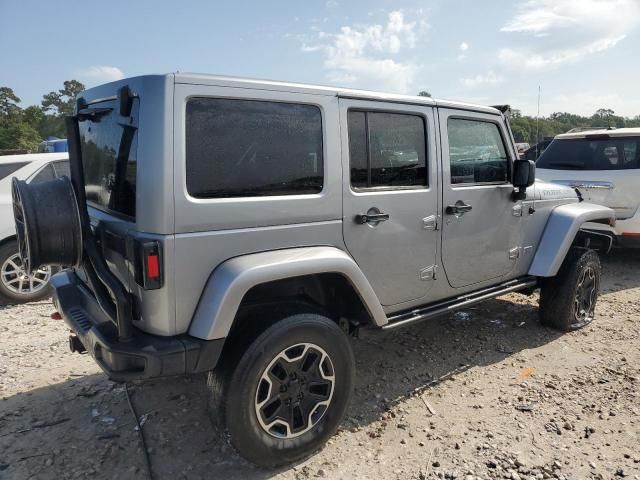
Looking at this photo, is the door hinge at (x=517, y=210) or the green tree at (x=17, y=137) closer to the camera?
the door hinge at (x=517, y=210)

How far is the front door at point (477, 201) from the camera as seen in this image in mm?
3396

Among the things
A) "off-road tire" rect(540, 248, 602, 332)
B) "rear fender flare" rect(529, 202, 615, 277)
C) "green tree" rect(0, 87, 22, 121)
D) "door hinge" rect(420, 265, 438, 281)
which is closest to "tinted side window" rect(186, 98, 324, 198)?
"door hinge" rect(420, 265, 438, 281)

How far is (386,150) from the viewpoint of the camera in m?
3.04

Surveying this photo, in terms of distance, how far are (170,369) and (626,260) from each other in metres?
7.14

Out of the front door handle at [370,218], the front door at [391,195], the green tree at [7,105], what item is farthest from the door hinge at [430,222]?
the green tree at [7,105]

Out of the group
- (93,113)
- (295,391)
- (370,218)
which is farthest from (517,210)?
(93,113)

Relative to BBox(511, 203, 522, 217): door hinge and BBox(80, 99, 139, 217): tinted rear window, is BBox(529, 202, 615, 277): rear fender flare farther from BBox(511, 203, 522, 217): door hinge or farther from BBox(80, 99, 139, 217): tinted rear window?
BBox(80, 99, 139, 217): tinted rear window

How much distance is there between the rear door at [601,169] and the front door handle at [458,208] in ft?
12.6

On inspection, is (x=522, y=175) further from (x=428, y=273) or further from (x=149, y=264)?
(x=149, y=264)

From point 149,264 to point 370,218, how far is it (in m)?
1.31

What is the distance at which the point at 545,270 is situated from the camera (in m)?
4.07

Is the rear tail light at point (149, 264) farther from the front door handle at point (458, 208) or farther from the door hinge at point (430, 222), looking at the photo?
the front door handle at point (458, 208)

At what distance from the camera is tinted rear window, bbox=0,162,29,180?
5.37 metres

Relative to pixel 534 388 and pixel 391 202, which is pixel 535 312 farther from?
pixel 391 202
